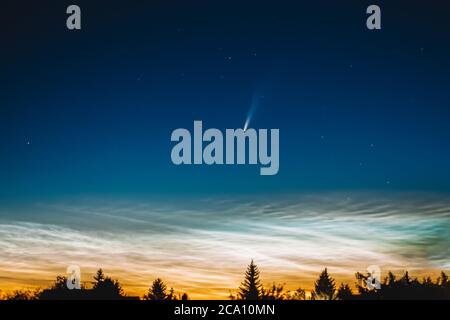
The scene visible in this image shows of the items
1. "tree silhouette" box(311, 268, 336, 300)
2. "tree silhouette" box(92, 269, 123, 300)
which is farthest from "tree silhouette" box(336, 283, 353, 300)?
"tree silhouette" box(92, 269, 123, 300)

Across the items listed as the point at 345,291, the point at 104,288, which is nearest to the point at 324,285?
the point at 345,291

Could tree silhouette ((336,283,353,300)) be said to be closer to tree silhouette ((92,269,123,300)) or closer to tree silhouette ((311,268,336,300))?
tree silhouette ((311,268,336,300))

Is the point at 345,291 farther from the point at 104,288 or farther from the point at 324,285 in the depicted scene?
the point at 104,288

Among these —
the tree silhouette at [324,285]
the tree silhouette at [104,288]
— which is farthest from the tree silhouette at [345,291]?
the tree silhouette at [104,288]

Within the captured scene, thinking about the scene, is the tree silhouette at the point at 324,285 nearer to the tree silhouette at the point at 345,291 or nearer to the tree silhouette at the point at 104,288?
the tree silhouette at the point at 345,291
